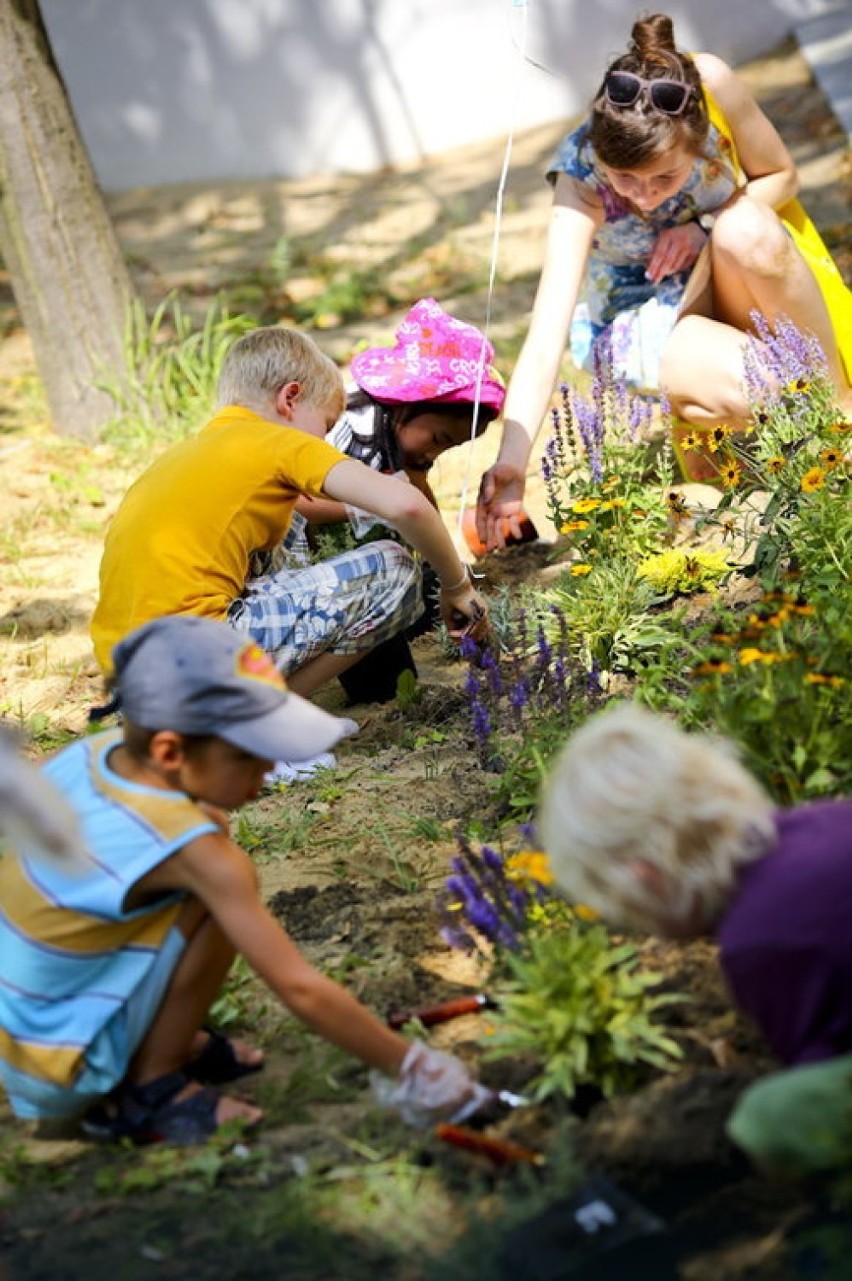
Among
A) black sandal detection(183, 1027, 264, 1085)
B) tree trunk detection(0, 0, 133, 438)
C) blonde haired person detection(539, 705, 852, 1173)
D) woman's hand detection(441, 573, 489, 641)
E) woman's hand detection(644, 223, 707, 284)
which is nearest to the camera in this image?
blonde haired person detection(539, 705, 852, 1173)

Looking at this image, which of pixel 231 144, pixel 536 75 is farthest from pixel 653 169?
pixel 231 144

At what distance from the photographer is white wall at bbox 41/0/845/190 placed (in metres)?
9.39

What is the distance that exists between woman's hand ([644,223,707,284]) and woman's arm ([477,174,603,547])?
211mm

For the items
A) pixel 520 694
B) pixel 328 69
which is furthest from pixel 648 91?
pixel 328 69

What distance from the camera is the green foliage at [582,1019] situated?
246 cm

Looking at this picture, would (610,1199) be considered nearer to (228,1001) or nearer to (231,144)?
(228,1001)

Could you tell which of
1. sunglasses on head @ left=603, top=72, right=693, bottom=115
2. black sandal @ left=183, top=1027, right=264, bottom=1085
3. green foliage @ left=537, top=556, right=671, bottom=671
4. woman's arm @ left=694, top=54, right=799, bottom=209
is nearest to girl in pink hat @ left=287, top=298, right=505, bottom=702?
green foliage @ left=537, top=556, right=671, bottom=671

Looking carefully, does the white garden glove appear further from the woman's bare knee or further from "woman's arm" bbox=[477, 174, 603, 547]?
the woman's bare knee

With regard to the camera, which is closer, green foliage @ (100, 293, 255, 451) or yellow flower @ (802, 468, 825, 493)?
yellow flower @ (802, 468, 825, 493)

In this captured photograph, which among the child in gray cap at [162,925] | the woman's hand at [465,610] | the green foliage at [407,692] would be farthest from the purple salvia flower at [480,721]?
the child in gray cap at [162,925]

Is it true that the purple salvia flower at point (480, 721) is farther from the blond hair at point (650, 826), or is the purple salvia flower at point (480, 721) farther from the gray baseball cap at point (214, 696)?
the blond hair at point (650, 826)

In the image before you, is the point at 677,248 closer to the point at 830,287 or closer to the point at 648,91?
the point at 830,287

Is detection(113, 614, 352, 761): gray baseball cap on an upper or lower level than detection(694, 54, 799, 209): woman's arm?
lower

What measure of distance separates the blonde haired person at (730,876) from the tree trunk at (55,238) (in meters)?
4.80
